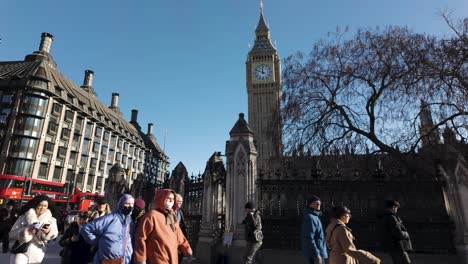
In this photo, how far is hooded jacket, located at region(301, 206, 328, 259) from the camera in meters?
4.52

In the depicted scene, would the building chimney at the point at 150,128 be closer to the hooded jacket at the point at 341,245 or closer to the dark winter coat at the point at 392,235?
the dark winter coat at the point at 392,235

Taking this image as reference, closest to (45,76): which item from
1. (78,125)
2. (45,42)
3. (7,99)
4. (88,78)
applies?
(7,99)

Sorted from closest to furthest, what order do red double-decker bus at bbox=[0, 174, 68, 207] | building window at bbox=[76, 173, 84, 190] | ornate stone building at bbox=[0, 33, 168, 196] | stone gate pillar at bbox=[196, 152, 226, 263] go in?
stone gate pillar at bbox=[196, 152, 226, 263] → red double-decker bus at bbox=[0, 174, 68, 207] → ornate stone building at bbox=[0, 33, 168, 196] → building window at bbox=[76, 173, 84, 190]

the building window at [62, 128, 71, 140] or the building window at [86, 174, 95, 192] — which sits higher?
the building window at [62, 128, 71, 140]

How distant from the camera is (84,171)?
44500 millimetres

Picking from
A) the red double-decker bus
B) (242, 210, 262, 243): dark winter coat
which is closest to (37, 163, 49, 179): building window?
the red double-decker bus

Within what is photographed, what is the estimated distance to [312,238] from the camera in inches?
180

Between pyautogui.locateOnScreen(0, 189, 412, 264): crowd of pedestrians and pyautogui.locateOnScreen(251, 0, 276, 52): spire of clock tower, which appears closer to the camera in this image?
pyautogui.locateOnScreen(0, 189, 412, 264): crowd of pedestrians

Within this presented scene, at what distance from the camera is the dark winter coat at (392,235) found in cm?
473

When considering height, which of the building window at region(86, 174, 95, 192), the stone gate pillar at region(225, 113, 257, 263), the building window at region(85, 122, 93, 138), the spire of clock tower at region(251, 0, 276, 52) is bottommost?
the stone gate pillar at region(225, 113, 257, 263)

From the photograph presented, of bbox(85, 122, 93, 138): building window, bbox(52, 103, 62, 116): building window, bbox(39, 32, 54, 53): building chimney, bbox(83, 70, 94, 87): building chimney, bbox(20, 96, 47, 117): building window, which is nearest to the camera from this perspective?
bbox(20, 96, 47, 117): building window

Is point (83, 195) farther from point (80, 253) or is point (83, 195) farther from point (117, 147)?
point (80, 253)

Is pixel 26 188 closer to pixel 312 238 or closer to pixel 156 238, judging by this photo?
pixel 156 238

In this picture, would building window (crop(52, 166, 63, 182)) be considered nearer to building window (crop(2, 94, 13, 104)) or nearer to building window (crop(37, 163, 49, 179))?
building window (crop(37, 163, 49, 179))
